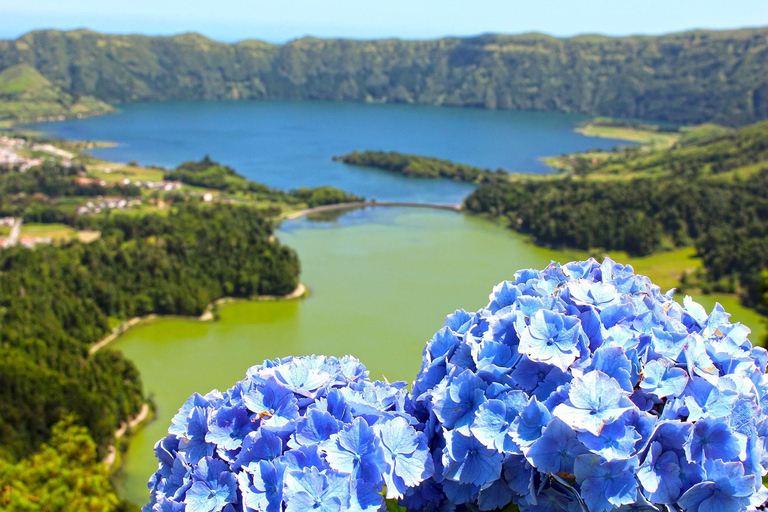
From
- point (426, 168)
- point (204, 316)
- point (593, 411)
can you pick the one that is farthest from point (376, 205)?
point (593, 411)

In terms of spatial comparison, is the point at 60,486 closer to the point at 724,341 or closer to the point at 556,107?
the point at 724,341

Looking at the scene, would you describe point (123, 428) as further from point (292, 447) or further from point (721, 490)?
point (721, 490)

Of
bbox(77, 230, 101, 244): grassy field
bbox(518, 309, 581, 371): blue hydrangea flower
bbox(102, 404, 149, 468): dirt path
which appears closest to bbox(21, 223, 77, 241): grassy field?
bbox(77, 230, 101, 244): grassy field

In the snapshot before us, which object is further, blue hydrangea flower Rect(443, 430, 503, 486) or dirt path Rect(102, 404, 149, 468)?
dirt path Rect(102, 404, 149, 468)

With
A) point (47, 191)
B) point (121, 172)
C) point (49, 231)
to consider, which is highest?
point (47, 191)

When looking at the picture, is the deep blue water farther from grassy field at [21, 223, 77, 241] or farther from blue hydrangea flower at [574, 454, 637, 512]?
blue hydrangea flower at [574, 454, 637, 512]
